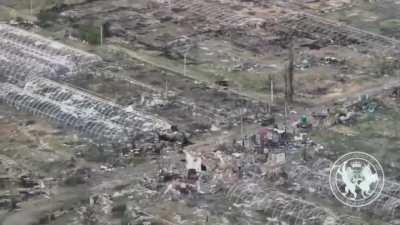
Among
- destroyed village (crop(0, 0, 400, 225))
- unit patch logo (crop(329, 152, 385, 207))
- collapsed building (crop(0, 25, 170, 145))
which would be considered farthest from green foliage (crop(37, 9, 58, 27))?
unit patch logo (crop(329, 152, 385, 207))

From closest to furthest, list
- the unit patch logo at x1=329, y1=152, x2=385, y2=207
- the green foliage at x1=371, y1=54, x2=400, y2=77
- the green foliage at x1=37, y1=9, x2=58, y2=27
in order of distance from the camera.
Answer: the unit patch logo at x1=329, y1=152, x2=385, y2=207 → the green foliage at x1=371, y1=54, x2=400, y2=77 → the green foliage at x1=37, y1=9, x2=58, y2=27

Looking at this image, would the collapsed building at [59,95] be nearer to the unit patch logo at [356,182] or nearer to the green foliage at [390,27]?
the unit patch logo at [356,182]

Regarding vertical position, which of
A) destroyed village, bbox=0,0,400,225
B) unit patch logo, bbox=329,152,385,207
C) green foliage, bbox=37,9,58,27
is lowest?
green foliage, bbox=37,9,58,27

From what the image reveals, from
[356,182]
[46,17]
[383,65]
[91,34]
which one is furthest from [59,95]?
[383,65]

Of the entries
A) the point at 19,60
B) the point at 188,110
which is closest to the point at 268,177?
the point at 188,110

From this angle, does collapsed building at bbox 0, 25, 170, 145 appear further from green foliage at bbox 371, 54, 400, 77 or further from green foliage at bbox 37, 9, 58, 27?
green foliage at bbox 371, 54, 400, 77

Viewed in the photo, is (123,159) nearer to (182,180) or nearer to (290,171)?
(182,180)

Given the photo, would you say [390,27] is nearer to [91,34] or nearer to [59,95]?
[91,34]

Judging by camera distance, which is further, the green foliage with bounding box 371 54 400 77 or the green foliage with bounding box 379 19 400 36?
the green foliage with bounding box 379 19 400 36
